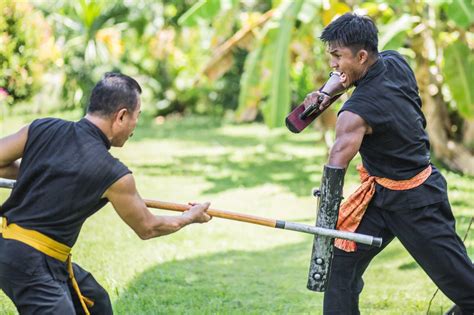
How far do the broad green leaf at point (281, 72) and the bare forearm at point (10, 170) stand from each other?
5.60 metres

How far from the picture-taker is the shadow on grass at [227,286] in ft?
19.4

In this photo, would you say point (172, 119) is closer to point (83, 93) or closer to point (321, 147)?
point (83, 93)

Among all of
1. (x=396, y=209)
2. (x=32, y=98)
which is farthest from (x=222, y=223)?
(x=32, y=98)

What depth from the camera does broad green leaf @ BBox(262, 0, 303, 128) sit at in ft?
31.4

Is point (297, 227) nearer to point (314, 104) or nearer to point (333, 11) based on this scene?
point (314, 104)

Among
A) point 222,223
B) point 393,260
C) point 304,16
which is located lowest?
point 222,223

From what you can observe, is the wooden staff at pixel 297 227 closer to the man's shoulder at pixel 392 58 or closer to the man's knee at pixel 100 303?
the man's knee at pixel 100 303

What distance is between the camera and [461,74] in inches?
397

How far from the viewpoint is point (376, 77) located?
441 cm

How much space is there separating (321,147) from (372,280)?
307 inches

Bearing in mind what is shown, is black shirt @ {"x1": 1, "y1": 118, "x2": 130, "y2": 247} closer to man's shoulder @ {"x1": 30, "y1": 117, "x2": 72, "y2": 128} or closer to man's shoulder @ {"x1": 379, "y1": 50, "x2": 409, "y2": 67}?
man's shoulder @ {"x1": 30, "y1": 117, "x2": 72, "y2": 128}

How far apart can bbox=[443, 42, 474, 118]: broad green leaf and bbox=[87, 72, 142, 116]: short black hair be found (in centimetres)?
681

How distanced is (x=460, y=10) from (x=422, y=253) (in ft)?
16.2

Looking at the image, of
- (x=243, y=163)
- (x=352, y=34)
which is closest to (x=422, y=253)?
(x=352, y=34)
